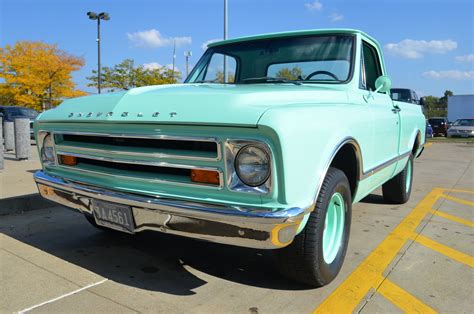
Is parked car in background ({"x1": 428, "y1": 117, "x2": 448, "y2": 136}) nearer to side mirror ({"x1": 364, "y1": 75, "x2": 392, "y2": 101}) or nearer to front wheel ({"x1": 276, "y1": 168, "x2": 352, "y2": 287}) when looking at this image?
side mirror ({"x1": 364, "y1": 75, "x2": 392, "y2": 101})

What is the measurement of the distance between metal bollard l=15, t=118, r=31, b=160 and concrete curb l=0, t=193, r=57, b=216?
4.04 metres

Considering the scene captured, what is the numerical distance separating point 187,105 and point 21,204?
3.42 metres

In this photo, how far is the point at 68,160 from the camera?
3080mm

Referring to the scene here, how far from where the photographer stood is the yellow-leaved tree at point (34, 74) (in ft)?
83.3

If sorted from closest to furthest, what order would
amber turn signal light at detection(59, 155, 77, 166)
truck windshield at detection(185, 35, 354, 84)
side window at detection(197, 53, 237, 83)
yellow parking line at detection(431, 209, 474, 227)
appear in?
1. amber turn signal light at detection(59, 155, 77, 166)
2. truck windshield at detection(185, 35, 354, 84)
3. side window at detection(197, 53, 237, 83)
4. yellow parking line at detection(431, 209, 474, 227)

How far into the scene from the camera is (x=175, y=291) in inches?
108

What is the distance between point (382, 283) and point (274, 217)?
132cm

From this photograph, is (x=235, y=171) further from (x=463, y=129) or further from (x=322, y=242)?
(x=463, y=129)

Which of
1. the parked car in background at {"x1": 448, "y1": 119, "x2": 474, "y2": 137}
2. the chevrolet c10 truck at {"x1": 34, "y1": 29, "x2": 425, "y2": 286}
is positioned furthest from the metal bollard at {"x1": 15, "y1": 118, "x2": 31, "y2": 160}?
the parked car in background at {"x1": 448, "y1": 119, "x2": 474, "y2": 137}

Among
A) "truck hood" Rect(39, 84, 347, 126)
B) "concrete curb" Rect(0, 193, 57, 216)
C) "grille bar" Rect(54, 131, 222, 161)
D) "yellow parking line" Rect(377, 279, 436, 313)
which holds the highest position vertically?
"truck hood" Rect(39, 84, 347, 126)

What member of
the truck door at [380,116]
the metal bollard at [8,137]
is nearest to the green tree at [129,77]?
the metal bollard at [8,137]

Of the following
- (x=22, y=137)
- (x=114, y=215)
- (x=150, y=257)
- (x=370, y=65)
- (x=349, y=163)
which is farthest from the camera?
(x=22, y=137)

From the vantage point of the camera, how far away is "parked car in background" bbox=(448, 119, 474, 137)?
81.1 feet

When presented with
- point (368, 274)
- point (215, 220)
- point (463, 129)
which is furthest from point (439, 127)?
point (215, 220)
